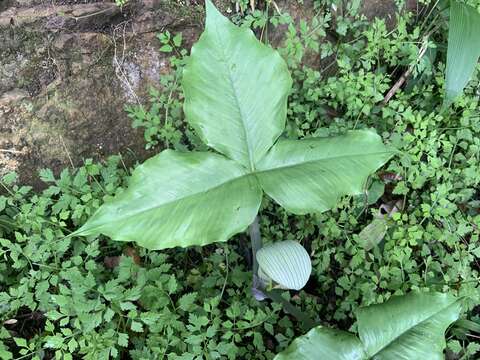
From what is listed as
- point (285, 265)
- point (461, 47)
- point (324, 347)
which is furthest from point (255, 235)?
point (461, 47)

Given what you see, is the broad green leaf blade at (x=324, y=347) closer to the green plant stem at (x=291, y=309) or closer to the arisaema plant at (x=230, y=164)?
the arisaema plant at (x=230, y=164)

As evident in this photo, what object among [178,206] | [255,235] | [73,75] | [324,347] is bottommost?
[324,347]

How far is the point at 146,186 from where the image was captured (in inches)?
50.4

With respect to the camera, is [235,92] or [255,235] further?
[255,235]

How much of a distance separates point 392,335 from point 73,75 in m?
1.72

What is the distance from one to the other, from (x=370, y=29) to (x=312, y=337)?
1672mm

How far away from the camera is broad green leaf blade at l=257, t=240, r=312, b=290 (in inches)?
60.5

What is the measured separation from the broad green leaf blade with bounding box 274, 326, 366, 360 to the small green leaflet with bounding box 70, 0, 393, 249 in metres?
0.36

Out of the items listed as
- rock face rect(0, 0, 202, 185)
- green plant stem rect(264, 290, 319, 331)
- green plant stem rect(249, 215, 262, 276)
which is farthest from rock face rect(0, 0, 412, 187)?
green plant stem rect(264, 290, 319, 331)

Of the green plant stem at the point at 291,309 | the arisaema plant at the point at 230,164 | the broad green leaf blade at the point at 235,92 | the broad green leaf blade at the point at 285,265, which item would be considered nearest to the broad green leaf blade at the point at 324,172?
the arisaema plant at the point at 230,164

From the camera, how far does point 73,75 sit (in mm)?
2133

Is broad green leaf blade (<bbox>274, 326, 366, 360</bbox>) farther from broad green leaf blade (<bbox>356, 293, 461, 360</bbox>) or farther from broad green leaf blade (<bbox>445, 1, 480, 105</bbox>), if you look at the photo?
broad green leaf blade (<bbox>445, 1, 480, 105</bbox>)

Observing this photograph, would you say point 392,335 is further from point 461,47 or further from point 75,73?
point 75,73

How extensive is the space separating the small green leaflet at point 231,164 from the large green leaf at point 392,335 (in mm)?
359
